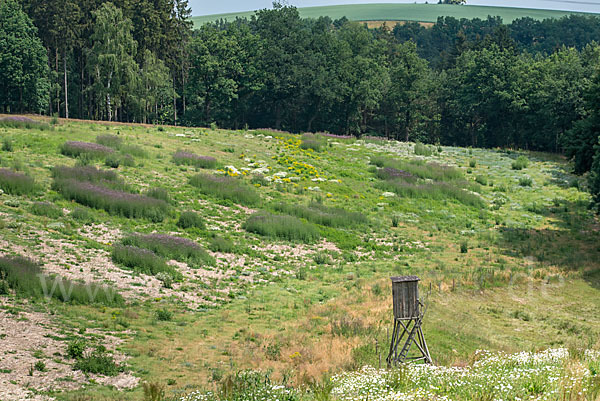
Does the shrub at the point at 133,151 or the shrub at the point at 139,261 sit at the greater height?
the shrub at the point at 133,151

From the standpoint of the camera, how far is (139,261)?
19625 millimetres

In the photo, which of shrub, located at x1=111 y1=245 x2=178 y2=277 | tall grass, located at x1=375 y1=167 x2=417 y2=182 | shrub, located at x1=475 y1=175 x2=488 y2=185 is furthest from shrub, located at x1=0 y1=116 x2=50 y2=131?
shrub, located at x1=475 y1=175 x2=488 y2=185

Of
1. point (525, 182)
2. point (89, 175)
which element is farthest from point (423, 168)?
point (89, 175)

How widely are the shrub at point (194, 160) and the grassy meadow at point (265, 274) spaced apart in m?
0.15

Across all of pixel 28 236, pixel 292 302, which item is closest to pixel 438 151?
pixel 292 302

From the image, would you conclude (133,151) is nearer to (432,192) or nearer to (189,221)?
(189,221)

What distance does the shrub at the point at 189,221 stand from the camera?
82.2 feet

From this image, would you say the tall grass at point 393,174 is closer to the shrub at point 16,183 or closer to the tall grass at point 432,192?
the tall grass at point 432,192

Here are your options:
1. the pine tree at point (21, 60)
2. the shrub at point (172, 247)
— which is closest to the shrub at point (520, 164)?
the shrub at point (172, 247)

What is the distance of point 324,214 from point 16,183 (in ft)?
51.1

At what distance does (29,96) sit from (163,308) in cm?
6374

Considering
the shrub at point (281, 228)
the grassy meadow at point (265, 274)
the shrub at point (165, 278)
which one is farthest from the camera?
the shrub at point (281, 228)

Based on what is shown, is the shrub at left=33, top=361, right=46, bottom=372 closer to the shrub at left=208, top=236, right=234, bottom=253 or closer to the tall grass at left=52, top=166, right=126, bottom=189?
the shrub at left=208, top=236, right=234, bottom=253

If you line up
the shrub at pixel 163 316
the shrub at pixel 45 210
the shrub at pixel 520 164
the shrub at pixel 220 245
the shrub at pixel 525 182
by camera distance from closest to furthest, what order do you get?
1. the shrub at pixel 163 316
2. the shrub at pixel 45 210
3. the shrub at pixel 220 245
4. the shrub at pixel 525 182
5. the shrub at pixel 520 164
